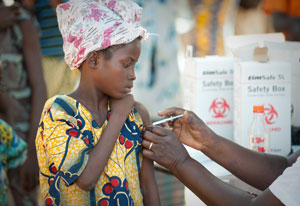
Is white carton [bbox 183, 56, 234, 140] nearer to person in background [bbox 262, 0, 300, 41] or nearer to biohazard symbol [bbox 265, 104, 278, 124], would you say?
biohazard symbol [bbox 265, 104, 278, 124]

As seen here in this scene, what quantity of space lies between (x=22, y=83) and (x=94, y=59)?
41.3 inches

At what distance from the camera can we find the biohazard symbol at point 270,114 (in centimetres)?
196

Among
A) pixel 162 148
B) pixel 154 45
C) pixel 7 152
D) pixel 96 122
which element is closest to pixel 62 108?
pixel 96 122

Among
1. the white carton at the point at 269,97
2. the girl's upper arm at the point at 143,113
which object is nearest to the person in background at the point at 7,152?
the girl's upper arm at the point at 143,113

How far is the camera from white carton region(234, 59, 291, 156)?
Answer: 194cm

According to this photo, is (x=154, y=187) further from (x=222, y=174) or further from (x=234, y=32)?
(x=234, y=32)

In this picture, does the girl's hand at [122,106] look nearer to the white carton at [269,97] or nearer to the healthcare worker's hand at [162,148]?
the healthcare worker's hand at [162,148]

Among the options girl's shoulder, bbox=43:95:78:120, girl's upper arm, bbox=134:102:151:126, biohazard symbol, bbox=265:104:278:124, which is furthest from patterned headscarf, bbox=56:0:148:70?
biohazard symbol, bbox=265:104:278:124

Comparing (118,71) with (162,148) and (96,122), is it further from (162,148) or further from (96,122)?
(162,148)

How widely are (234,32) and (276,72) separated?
7.50 ft

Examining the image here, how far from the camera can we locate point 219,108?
214 cm

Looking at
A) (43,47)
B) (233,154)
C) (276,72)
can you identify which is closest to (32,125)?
(43,47)

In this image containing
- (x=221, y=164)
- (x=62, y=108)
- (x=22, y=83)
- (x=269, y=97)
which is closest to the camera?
(x=62, y=108)

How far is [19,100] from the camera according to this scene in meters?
2.24
